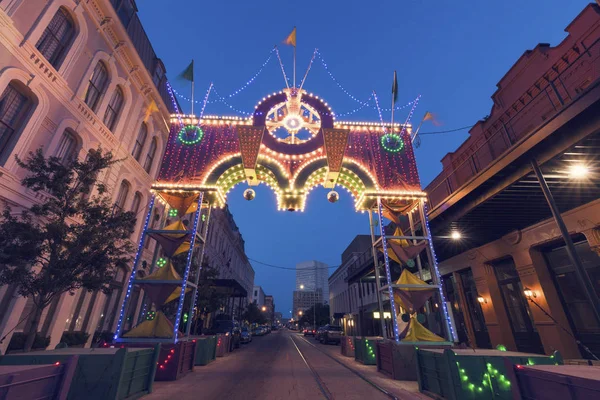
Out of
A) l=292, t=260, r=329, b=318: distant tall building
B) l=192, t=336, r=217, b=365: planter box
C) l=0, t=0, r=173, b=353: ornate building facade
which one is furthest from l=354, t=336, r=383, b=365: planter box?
l=292, t=260, r=329, b=318: distant tall building

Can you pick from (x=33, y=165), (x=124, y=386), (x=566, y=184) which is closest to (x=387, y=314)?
(x=566, y=184)

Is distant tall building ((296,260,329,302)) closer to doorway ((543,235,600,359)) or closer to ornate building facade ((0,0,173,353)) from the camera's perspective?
ornate building facade ((0,0,173,353))

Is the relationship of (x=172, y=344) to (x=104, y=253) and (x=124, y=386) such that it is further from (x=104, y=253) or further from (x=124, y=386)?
(x=104, y=253)

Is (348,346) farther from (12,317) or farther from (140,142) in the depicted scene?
(140,142)

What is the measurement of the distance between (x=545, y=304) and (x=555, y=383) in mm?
9641

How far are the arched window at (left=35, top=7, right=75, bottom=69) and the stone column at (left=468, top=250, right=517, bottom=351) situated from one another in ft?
68.2

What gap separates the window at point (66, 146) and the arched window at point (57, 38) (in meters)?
2.64

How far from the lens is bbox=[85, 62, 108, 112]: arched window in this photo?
41.0 feet

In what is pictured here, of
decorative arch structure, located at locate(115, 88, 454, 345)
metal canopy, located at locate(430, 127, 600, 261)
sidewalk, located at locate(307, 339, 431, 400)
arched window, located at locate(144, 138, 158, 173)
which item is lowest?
sidewalk, located at locate(307, 339, 431, 400)

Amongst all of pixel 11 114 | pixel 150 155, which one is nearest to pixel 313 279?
pixel 150 155

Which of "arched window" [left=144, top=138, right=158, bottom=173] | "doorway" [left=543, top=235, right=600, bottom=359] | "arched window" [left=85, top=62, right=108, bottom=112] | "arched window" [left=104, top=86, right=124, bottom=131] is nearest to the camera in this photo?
"doorway" [left=543, top=235, right=600, bottom=359]

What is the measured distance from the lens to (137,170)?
15.6m

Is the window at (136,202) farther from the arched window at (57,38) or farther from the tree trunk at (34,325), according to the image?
the tree trunk at (34,325)

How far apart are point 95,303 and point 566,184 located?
19459mm
